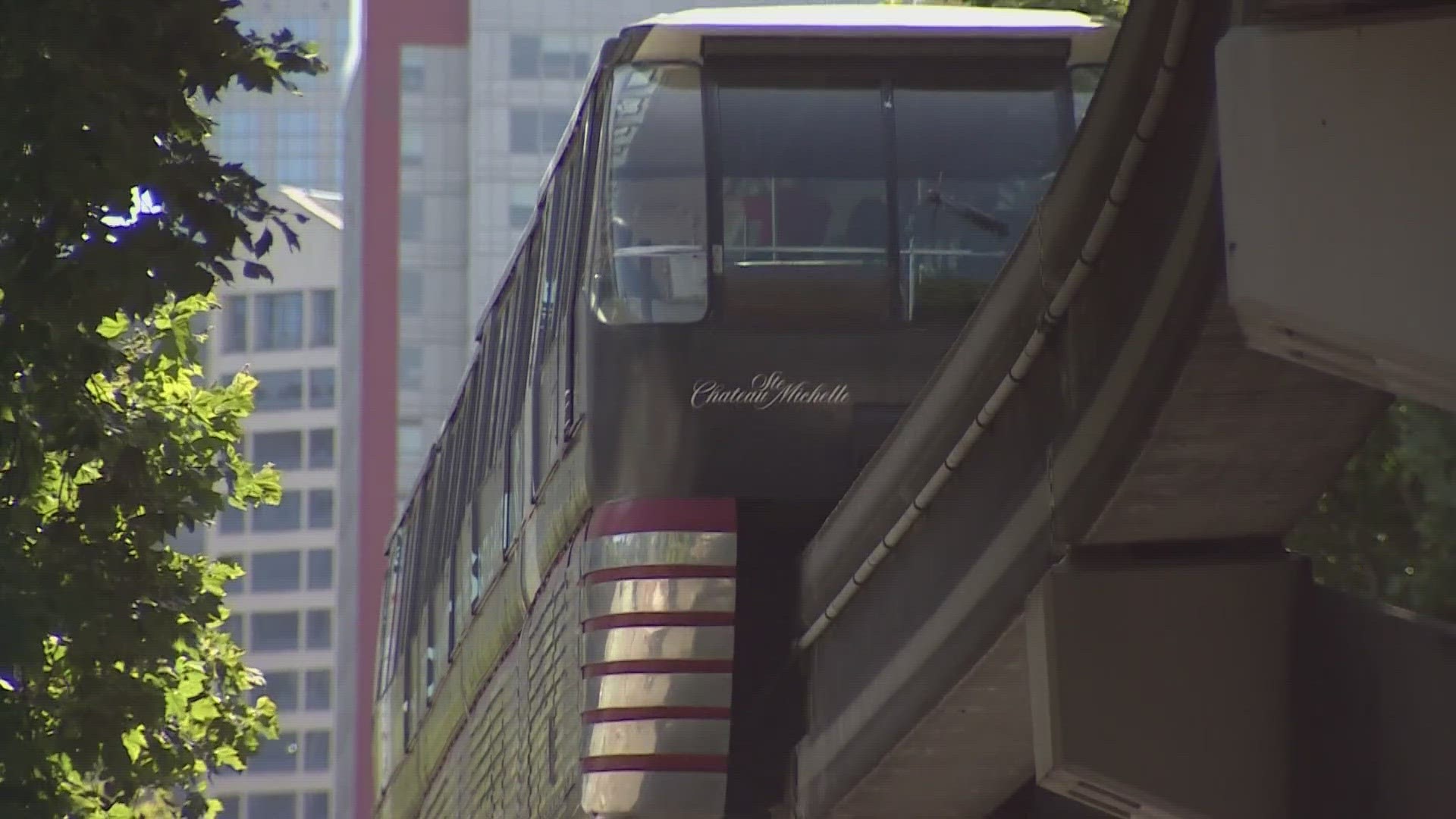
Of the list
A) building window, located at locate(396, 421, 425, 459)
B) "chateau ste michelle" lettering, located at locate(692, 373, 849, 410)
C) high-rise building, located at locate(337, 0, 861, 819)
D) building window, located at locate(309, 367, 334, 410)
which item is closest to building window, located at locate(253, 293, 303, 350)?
building window, located at locate(309, 367, 334, 410)

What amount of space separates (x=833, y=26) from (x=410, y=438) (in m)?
82.4

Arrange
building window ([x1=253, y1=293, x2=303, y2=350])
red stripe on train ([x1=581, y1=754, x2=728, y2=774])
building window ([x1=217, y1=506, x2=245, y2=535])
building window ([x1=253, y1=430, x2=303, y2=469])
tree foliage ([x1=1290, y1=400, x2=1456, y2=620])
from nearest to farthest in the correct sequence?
tree foliage ([x1=1290, y1=400, x2=1456, y2=620]) < red stripe on train ([x1=581, y1=754, x2=728, y2=774]) < building window ([x1=217, y1=506, x2=245, y2=535]) < building window ([x1=253, y1=430, x2=303, y2=469]) < building window ([x1=253, y1=293, x2=303, y2=350])

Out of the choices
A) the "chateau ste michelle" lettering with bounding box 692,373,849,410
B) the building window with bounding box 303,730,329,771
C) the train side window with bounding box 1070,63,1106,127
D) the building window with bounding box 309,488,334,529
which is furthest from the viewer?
the building window with bounding box 309,488,334,529

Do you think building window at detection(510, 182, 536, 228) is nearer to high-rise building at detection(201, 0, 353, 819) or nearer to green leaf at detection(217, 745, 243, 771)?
high-rise building at detection(201, 0, 353, 819)

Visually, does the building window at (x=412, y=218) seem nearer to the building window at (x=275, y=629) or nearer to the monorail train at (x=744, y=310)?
the building window at (x=275, y=629)

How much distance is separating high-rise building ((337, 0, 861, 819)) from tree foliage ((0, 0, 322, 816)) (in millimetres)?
76810

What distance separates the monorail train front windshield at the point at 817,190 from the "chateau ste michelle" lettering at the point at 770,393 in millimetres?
239

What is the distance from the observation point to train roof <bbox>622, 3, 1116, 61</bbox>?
11078 millimetres

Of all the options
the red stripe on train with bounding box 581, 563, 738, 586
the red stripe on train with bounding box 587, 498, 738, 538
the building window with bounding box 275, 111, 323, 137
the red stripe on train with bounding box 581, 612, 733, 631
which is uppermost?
the building window with bounding box 275, 111, 323, 137

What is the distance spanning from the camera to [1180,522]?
7359mm

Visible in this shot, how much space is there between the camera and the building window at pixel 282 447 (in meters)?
119

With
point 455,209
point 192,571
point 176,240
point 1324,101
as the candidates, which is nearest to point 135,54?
point 176,240

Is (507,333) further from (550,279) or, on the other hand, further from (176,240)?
(176,240)

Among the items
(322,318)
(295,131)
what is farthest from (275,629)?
(295,131)
